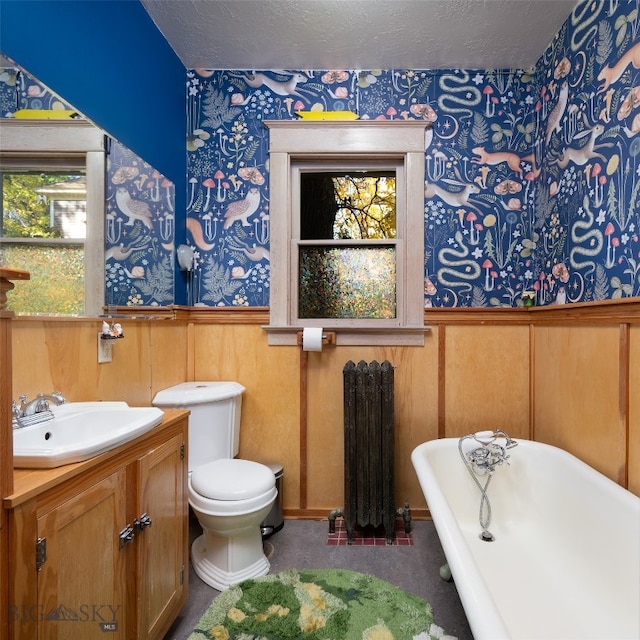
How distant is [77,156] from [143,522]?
1.32 m

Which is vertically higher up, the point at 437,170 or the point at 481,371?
the point at 437,170

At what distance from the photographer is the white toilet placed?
157 cm

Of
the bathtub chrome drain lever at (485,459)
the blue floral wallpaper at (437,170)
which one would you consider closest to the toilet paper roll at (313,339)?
the blue floral wallpaper at (437,170)

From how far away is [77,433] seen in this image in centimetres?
118

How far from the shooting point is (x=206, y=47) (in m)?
2.06

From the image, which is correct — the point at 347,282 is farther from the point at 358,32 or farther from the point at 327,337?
the point at 358,32

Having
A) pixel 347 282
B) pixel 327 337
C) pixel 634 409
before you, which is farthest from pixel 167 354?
pixel 634 409

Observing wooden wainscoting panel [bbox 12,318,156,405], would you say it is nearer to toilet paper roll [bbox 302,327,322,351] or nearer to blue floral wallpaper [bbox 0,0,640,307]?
blue floral wallpaper [bbox 0,0,640,307]

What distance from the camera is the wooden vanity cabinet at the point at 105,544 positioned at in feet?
2.56

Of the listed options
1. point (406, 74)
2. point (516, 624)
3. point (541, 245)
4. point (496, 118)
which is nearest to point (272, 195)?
point (406, 74)

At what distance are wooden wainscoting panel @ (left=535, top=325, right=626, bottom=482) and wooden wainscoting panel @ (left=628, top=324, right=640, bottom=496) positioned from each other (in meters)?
0.04

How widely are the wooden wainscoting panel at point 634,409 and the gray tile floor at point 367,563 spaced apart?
871mm

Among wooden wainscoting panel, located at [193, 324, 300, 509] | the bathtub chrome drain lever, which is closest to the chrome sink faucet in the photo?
wooden wainscoting panel, located at [193, 324, 300, 509]

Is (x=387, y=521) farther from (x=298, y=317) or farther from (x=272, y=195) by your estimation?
(x=272, y=195)
